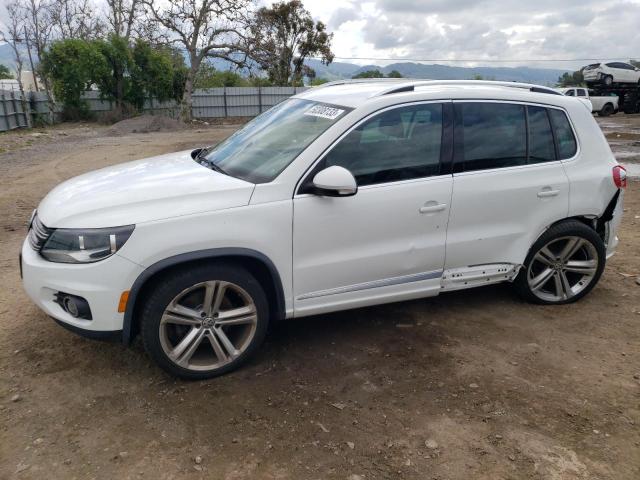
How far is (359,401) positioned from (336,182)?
1.33 metres

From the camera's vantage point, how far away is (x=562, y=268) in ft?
14.6

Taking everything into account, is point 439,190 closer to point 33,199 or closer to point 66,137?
point 33,199

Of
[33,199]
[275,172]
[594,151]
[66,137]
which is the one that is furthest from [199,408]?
[66,137]

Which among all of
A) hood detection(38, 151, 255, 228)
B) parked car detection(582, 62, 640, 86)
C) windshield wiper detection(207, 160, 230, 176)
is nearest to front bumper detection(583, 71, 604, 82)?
parked car detection(582, 62, 640, 86)

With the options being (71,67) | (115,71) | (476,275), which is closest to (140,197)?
(476,275)

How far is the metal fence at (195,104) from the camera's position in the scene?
81.9ft

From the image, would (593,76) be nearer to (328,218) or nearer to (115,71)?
(115,71)

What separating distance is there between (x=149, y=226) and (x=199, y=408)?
111cm

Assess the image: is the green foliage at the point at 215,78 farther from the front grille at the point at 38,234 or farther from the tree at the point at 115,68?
the front grille at the point at 38,234

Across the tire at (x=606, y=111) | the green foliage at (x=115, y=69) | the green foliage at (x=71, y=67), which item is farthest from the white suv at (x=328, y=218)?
the tire at (x=606, y=111)

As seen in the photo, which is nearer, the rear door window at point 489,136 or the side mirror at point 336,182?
the side mirror at point 336,182

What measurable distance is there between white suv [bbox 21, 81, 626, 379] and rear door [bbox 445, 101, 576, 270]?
1 centimetres

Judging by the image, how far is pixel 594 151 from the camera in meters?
4.34

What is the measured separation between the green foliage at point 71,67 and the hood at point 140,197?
2809cm
